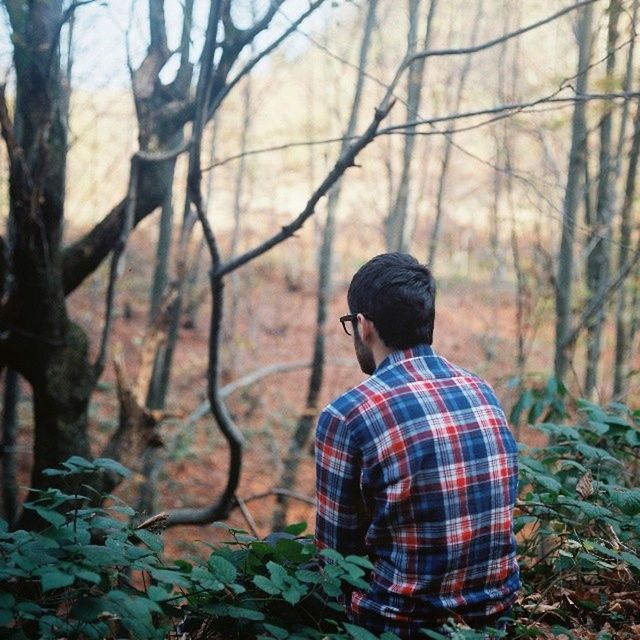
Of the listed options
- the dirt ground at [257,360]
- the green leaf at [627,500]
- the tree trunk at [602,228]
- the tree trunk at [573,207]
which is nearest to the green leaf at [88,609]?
the green leaf at [627,500]

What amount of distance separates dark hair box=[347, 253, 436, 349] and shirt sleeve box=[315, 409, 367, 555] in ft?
1.04

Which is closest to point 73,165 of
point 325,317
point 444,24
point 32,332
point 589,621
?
point 325,317

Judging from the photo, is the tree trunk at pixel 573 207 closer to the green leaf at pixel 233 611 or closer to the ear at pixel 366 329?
the ear at pixel 366 329

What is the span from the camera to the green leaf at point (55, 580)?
1.55m

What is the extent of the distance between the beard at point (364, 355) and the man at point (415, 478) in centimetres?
8

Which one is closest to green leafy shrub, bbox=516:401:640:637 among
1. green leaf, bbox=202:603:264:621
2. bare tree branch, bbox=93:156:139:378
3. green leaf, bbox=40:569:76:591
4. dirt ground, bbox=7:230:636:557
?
green leaf, bbox=202:603:264:621

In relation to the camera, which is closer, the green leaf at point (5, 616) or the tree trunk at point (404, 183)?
the green leaf at point (5, 616)

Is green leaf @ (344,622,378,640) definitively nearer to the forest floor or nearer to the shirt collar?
the shirt collar

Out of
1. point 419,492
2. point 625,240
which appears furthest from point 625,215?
point 419,492

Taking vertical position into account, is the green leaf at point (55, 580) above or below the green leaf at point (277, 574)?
above

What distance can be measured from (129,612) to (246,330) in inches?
599

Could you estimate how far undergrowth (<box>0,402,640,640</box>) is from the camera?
171cm

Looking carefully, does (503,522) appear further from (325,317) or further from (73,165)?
(73,165)

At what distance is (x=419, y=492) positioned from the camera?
1.99 metres
